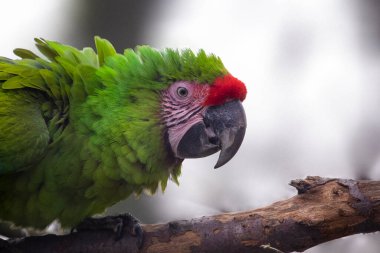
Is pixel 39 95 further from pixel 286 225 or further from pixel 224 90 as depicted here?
pixel 286 225

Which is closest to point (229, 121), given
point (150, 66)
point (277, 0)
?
point (150, 66)

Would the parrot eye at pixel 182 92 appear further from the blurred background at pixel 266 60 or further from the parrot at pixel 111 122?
the blurred background at pixel 266 60

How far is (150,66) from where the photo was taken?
5.21ft

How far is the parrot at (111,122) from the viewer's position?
152 cm

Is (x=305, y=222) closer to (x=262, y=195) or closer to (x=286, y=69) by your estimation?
(x=262, y=195)

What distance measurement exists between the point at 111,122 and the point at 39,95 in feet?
0.87

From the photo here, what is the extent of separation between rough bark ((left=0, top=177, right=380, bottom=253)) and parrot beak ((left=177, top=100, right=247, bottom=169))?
0.20m

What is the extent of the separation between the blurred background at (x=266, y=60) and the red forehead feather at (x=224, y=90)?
2.38 feet

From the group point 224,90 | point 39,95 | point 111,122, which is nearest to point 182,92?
point 224,90

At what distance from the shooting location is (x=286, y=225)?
1463mm

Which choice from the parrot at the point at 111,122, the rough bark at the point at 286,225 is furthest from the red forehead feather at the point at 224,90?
the rough bark at the point at 286,225

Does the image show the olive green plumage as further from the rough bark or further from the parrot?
the rough bark

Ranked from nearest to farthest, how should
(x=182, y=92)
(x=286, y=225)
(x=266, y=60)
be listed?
(x=286, y=225)
(x=182, y=92)
(x=266, y=60)

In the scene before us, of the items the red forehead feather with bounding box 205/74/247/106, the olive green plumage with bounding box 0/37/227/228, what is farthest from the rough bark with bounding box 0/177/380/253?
the red forehead feather with bounding box 205/74/247/106
